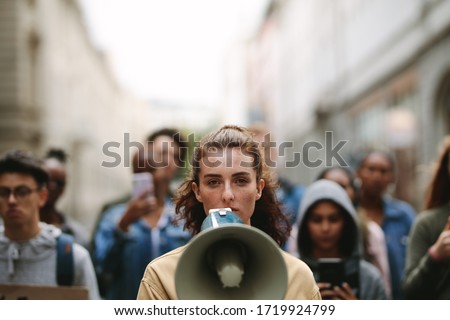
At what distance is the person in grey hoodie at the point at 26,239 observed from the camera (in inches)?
147

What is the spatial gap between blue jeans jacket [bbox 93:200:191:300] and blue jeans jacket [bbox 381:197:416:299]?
5.13 ft

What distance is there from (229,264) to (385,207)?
3.79m

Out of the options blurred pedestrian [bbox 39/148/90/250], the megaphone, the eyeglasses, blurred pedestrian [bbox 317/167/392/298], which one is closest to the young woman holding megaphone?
the megaphone

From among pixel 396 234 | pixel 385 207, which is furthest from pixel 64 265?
pixel 385 207

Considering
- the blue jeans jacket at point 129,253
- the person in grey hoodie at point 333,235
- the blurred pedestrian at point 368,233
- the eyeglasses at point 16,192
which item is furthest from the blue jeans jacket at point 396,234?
the eyeglasses at point 16,192

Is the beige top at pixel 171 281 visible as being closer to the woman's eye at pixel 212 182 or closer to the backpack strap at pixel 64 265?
the woman's eye at pixel 212 182

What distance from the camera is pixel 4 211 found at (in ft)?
12.5

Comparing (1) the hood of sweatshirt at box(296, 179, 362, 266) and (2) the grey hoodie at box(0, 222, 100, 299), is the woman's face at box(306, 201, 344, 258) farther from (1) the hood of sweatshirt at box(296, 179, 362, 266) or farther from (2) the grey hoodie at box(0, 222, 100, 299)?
(2) the grey hoodie at box(0, 222, 100, 299)

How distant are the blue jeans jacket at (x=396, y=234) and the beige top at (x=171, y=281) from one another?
9.52 feet

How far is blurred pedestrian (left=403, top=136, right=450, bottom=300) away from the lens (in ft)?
11.8

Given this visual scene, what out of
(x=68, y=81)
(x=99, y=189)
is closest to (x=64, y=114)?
(x=68, y=81)

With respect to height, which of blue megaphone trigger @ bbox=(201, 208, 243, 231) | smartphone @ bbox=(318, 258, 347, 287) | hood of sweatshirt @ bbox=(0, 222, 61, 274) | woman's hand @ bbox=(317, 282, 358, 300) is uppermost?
blue megaphone trigger @ bbox=(201, 208, 243, 231)

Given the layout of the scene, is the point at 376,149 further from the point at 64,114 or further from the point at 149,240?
the point at 64,114

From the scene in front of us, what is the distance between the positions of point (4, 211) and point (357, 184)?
2779 millimetres
